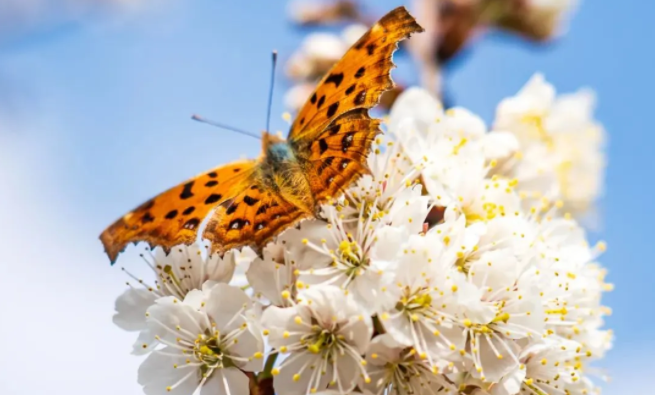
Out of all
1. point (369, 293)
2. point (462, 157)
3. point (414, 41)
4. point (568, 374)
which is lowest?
point (568, 374)

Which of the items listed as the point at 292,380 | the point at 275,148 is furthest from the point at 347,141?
the point at 292,380

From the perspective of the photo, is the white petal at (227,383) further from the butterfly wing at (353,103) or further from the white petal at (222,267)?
the butterfly wing at (353,103)

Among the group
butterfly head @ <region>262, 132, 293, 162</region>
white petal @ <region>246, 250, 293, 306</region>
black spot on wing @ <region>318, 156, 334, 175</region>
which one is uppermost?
butterfly head @ <region>262, 132, 293, 162</region>

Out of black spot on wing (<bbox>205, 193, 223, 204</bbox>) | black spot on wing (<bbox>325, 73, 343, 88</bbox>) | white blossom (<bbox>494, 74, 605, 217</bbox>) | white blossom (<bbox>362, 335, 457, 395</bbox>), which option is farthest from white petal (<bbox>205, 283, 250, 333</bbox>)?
white blossom (<bbox>494, 74, 605, 217</bbox>)

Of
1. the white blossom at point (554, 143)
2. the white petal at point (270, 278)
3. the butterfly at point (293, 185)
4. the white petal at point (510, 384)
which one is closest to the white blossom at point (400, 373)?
the white petal at point (510, 384)

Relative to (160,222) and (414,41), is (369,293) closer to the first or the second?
(160,222)

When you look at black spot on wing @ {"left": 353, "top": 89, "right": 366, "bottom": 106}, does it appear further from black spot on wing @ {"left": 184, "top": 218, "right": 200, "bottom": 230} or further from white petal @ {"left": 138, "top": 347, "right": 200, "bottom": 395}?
white petal @ {"left": 138, "top": 347, "right": 200, "bottom": 395}

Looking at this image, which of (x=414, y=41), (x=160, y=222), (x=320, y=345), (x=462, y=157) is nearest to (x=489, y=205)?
(x=462, y=157)
